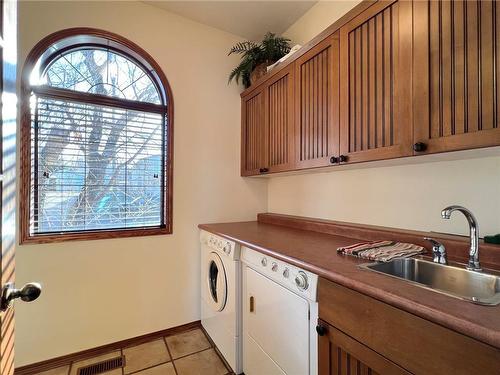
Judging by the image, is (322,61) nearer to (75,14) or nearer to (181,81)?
(181,81)

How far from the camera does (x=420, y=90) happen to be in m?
1.08

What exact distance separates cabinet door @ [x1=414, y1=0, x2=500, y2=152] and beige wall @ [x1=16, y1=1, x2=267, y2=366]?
1.72 metres

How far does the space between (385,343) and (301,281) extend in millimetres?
390

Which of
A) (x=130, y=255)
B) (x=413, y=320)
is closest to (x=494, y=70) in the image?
(x=413, y=320)

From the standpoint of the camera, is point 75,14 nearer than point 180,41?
Yes

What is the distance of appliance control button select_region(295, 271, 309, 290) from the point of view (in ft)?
3.62

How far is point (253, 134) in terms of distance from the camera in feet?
7.83

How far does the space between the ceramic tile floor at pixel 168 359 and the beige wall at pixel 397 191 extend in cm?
136

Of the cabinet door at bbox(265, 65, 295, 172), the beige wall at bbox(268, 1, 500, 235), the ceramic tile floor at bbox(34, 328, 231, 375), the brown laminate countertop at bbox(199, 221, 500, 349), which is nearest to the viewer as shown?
the brown laminate countertop at bbox(199, 221, 500, 349)

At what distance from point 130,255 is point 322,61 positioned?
6.75 feet

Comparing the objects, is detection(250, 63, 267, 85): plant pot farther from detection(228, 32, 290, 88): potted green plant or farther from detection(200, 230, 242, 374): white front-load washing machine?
detection(200, 230, 242, 374): white front-load washing machine

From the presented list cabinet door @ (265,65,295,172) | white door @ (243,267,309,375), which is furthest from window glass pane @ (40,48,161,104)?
white door @ (243,267,309,375)

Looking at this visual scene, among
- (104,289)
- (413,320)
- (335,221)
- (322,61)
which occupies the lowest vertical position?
(104,289)

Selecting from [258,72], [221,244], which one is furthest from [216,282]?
[258,72]
